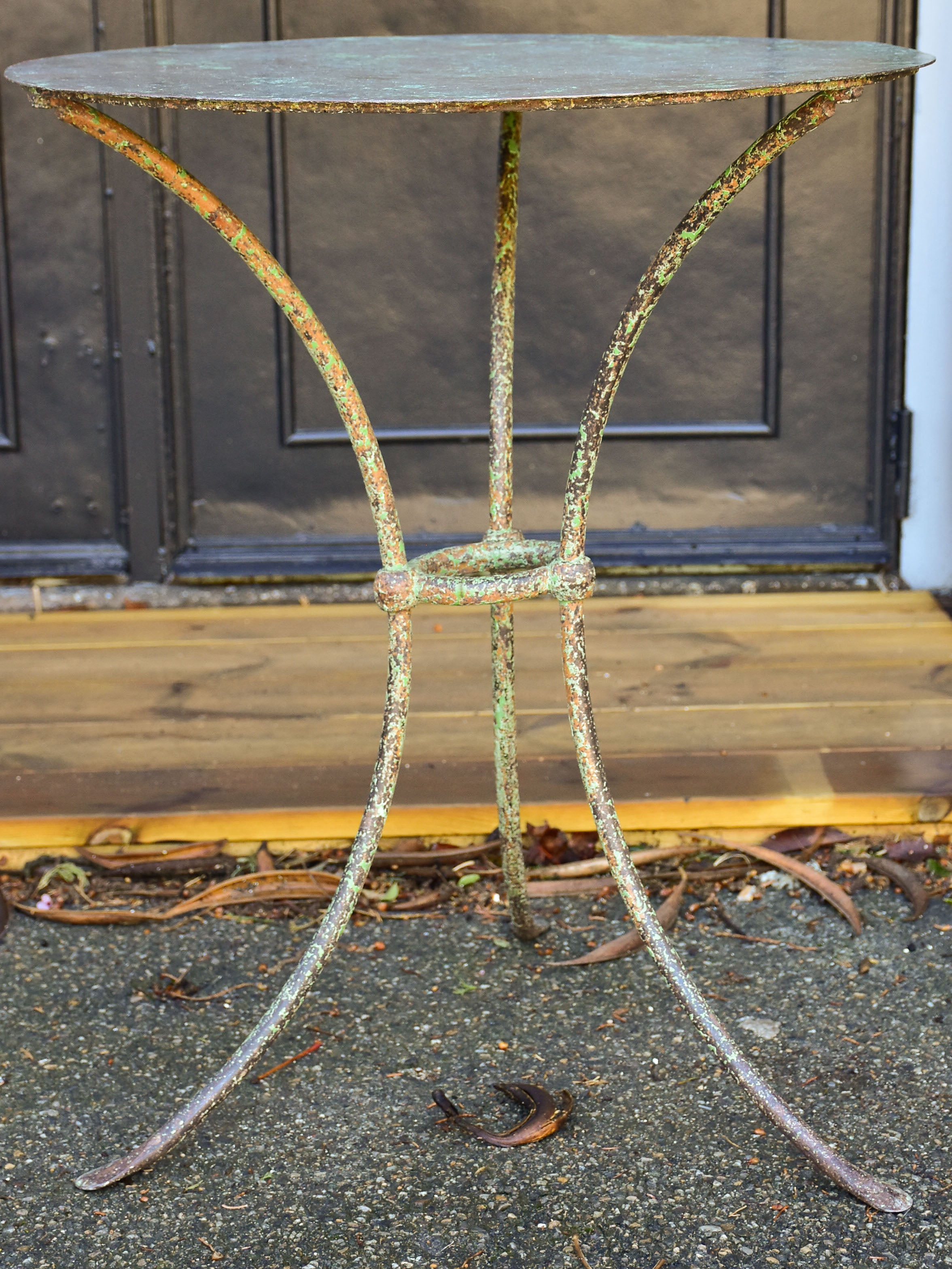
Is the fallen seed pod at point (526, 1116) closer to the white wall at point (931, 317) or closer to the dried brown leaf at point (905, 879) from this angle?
the dried brown leaf at point (905, 879)

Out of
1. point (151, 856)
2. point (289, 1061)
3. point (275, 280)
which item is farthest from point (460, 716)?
point (275, 280)

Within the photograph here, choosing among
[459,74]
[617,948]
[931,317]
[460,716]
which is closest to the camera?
[459,74]

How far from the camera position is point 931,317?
2516 millimetres

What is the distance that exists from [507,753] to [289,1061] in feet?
1.22

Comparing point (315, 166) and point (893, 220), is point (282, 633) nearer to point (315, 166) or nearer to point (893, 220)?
point (315, 166)

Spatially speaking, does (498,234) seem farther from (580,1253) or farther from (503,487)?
(580,1253)

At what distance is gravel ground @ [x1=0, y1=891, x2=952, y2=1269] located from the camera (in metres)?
0.97

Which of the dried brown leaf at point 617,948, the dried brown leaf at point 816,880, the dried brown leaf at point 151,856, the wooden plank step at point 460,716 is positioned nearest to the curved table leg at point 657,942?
the dried brown leaf at point 617,948

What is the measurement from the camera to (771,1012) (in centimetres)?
127

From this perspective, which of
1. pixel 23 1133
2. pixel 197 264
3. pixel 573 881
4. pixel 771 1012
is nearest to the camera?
pixel 23 1133

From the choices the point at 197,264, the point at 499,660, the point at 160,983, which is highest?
the point at 197,264

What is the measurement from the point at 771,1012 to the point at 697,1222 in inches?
12.9

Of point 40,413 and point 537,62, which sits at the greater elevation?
point 537,62

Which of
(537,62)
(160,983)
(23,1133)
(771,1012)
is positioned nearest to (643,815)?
(771,1012)
